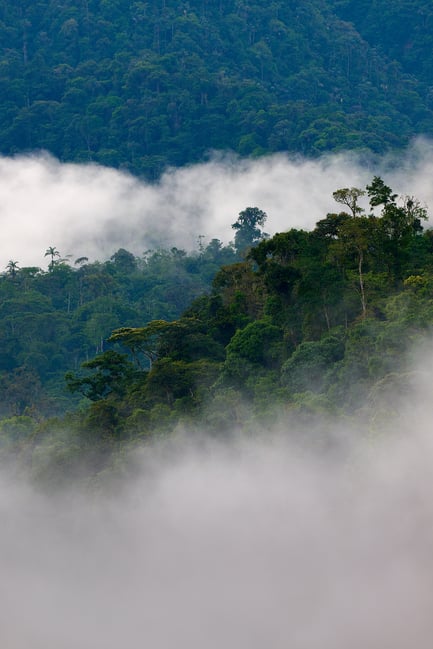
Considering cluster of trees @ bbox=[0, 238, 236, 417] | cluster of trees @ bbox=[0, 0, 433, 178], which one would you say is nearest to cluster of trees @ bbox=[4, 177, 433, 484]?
cluster of trees @ bbox=[0, 238, 236, 417]

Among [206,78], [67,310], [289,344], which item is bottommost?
[289,344]

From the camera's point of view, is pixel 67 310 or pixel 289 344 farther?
pixel 67 310

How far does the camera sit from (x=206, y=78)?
340 ft

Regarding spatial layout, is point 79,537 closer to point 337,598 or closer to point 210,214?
point 337,598

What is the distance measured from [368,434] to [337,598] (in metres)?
4.23

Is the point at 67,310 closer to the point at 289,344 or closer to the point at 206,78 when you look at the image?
the point at 206,78

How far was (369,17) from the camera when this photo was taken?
131375mm

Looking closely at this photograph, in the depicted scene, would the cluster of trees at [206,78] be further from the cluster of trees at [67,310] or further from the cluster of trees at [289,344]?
the cluster of trees at [289,344]

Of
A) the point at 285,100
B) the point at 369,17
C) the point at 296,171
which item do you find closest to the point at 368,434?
the point at 296,171

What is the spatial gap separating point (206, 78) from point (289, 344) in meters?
69.1

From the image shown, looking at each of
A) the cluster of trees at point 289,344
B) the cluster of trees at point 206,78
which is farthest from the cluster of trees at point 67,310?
the cluster of trees at point 206,78

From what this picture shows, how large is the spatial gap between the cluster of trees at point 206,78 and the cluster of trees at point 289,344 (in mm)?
60063

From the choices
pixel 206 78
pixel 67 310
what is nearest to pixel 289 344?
pixel 67 310

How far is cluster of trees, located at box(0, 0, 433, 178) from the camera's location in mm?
101875
